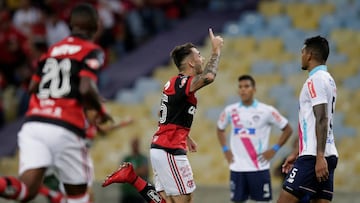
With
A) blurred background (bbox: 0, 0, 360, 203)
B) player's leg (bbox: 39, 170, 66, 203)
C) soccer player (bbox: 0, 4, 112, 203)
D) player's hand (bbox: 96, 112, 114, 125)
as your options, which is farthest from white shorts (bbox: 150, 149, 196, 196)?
blurred background (bbox: 0, 0, 360, 203)

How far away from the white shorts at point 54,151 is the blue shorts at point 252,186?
340 centimetres

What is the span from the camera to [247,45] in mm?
18188

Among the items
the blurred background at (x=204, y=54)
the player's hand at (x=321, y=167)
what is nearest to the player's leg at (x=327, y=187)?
the player's hand at (x=321, y=167)

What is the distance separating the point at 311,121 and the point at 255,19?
996 centimetres

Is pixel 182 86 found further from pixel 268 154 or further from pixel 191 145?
pixel 268 154

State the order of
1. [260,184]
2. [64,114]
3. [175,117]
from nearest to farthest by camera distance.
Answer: [64,114] < [175,117] < [260,184]

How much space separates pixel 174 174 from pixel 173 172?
0.9 inches

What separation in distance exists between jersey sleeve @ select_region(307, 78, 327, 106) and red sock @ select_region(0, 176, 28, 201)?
2650mm

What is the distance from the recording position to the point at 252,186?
1178 cm

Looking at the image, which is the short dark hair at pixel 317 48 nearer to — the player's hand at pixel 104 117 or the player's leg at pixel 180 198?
the player's leg at pixel 180 198

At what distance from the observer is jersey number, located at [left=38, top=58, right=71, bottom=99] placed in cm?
878

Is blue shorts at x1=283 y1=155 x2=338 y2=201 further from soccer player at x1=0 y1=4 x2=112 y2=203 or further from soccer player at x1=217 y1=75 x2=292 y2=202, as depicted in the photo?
soccer player at x1=217 y1=75 x2=292 y2=202

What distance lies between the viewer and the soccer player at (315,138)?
8664 millimetres

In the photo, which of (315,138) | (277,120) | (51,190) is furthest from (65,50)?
(51,190)
